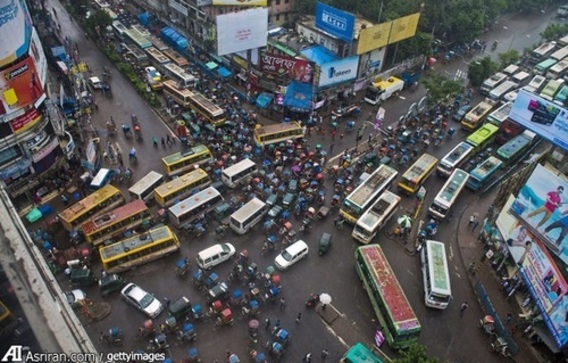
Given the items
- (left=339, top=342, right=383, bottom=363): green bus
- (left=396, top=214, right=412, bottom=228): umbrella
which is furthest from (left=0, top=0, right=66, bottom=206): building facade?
(left=396, top=214, right=412, bottom=228): umbrella

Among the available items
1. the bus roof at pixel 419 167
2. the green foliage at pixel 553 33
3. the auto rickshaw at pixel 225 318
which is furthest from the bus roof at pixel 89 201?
the green foliage at pixel 553 33

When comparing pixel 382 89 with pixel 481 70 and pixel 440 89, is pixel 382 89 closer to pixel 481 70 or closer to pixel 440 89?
pixel 440 89

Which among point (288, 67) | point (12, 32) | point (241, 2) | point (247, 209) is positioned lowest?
point (247, 209)

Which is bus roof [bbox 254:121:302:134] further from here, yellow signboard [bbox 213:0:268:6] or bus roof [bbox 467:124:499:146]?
yellow signboard [bbox 213:0:268:6]

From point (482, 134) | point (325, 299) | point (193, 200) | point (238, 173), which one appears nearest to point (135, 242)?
point (193, 200)

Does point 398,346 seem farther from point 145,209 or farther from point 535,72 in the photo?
point 535,72

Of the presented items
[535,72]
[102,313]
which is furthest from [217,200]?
[535,72]
